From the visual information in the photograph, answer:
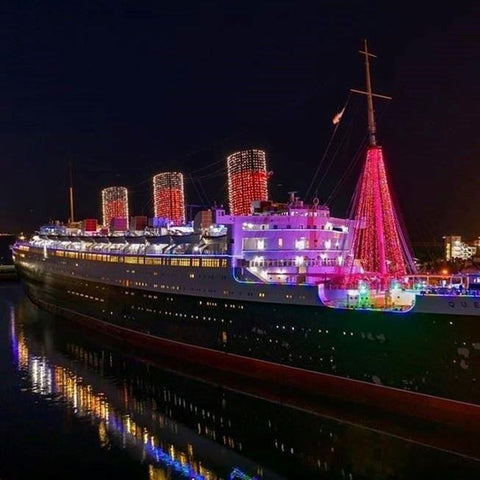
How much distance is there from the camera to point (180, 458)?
62.0 feet

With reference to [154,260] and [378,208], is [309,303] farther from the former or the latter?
[154,260]

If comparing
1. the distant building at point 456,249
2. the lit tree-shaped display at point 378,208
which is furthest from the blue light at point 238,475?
the distant building at point 456,249

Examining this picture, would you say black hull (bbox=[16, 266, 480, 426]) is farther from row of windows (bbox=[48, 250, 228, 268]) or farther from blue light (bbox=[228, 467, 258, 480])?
blue light (bbox=[228, 467, 258, 480])

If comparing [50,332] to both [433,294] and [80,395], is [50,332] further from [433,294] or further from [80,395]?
[433,294]

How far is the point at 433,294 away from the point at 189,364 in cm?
1512

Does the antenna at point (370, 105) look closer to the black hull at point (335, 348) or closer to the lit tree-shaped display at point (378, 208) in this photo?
the lit tree-shaped display at point (378, 208)

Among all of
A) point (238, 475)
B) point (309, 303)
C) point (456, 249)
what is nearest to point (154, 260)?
point (309, 303)

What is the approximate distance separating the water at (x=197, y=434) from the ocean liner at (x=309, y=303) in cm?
123

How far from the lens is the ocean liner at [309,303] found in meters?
19.1

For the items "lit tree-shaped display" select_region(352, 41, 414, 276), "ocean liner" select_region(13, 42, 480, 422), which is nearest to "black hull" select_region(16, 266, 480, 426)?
"ocean liner" select_region(13, 42, 480, 422)

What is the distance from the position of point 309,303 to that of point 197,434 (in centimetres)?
705

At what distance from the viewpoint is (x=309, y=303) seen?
902 inches

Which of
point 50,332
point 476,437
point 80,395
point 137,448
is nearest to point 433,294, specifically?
Answer: point 476,437

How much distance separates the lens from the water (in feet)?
57.0
